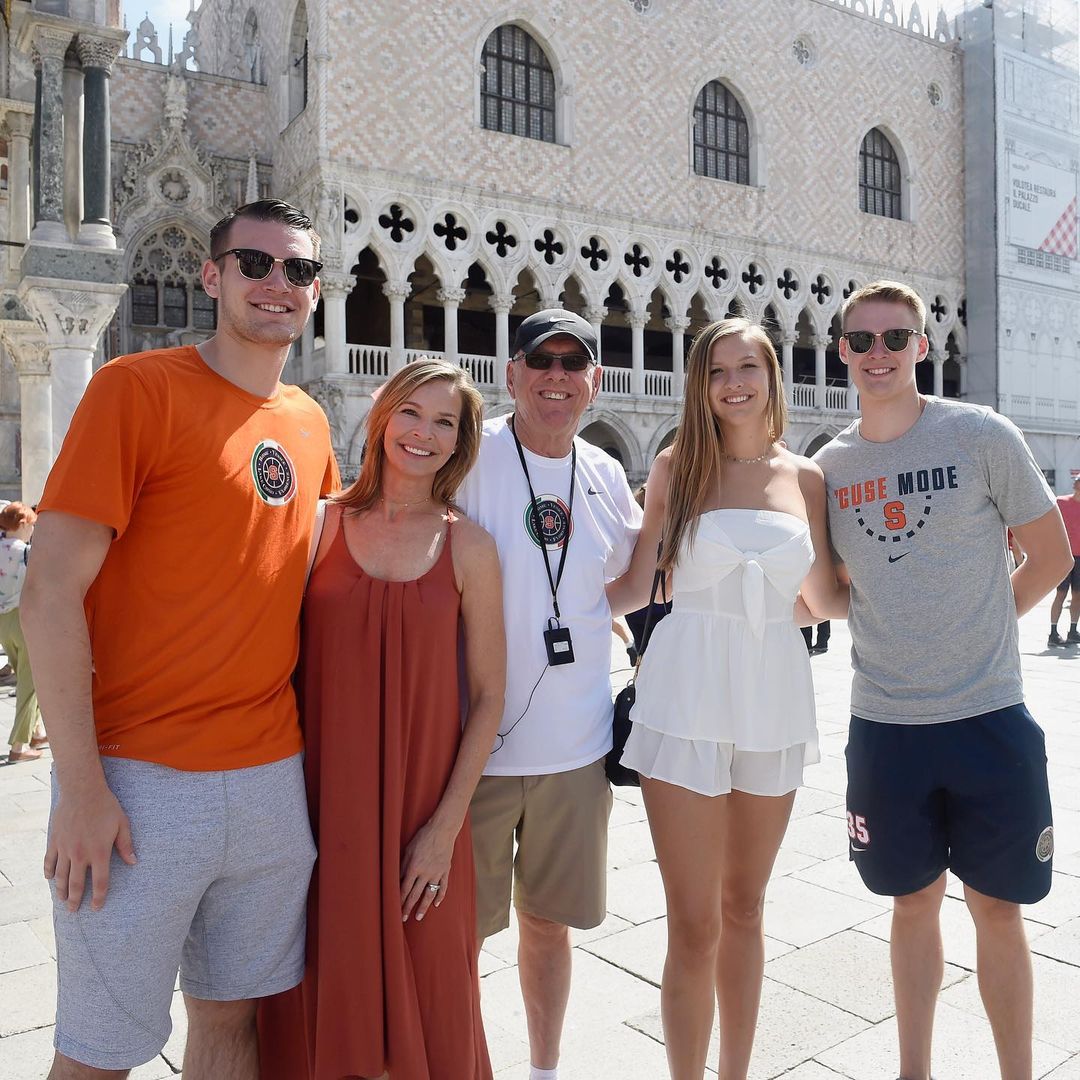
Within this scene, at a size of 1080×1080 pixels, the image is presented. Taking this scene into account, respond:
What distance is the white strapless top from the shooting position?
2273mm

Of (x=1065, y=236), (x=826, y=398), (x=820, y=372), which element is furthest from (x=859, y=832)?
(x=1065, y=236)

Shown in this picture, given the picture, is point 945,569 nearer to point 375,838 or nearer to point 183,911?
point 375,838

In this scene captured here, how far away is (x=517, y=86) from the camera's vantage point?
1914 centimetres

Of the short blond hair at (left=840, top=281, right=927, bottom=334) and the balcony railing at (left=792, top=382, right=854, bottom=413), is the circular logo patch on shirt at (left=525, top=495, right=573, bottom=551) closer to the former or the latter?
the short blond hair at (left=840, top=281, right=927, bottom=334)

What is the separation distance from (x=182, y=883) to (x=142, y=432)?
2.66ft

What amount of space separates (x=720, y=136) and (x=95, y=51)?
1495 cm

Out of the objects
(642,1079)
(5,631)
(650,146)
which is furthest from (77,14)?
(650,146)

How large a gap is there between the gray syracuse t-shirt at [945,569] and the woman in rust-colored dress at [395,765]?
1.00 meters

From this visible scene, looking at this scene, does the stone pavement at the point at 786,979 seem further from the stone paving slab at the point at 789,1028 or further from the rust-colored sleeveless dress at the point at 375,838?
the rust-colored sleeveless dress at the point at 375,838

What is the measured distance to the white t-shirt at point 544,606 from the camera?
2336mm

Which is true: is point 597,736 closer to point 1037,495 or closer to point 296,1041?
point 296,1041

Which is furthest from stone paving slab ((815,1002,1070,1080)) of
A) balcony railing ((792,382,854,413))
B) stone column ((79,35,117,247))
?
balcony railing ((792,382,854,413))

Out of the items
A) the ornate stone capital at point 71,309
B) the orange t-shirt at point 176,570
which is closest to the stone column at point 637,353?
the ornate stone capital at point 71,309

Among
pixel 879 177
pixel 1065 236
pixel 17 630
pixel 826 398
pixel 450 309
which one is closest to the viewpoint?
pixel 17 630
